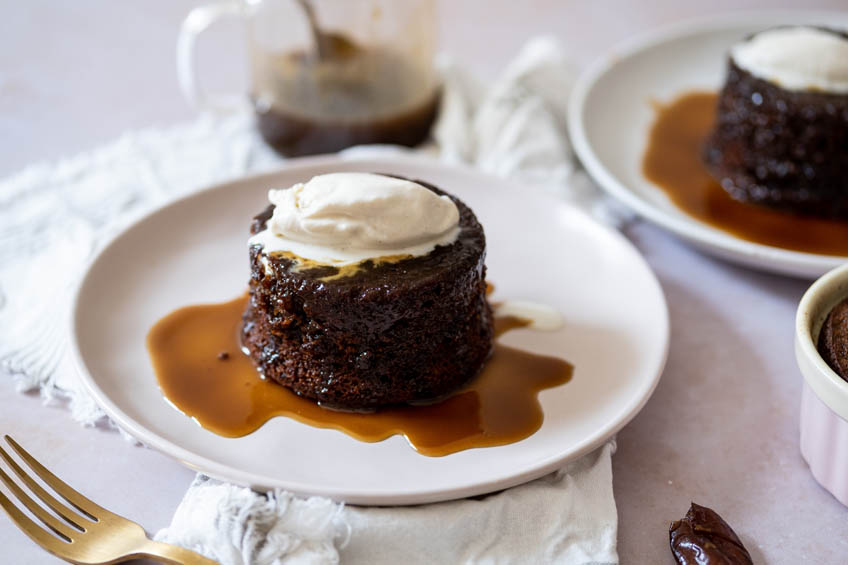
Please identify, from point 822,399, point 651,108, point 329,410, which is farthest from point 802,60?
point 329,410

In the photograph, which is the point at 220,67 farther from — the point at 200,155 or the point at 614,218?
the point at 614,218

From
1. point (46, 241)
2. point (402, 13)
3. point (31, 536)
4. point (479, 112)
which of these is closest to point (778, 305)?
point (479, 112)

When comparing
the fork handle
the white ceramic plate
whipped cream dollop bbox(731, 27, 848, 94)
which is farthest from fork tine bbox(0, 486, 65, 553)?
whipped cream dollop bbox(731, 27, 848, 94)

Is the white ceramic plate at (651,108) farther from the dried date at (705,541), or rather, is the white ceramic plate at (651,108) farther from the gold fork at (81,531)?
the gold fork at (81,531)

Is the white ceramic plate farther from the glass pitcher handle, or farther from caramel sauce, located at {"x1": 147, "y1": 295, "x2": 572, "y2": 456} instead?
the glass pitcher handle

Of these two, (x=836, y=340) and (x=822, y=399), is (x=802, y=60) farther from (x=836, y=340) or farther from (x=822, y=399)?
(x=822, y=399)


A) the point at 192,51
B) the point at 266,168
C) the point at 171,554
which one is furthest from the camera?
the point at 192,51
